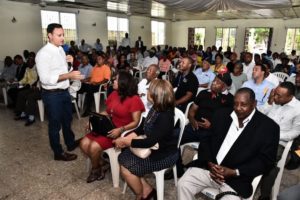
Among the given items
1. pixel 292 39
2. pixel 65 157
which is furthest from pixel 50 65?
pixel 292 39

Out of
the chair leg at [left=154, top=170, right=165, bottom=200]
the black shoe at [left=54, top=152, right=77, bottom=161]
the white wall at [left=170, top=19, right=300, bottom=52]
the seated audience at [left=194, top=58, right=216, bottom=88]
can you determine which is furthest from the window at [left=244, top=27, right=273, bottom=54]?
the chair leg at [left=154, top=170, right=165, bottom=200]

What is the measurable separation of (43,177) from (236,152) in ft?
6.33

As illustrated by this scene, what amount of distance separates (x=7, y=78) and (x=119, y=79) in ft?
14.1

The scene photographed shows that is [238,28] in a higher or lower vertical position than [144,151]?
higher

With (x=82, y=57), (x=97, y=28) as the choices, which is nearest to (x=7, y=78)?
(x=82, y=57)

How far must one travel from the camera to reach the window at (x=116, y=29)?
1197 centimetres

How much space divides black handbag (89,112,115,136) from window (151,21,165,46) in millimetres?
13435

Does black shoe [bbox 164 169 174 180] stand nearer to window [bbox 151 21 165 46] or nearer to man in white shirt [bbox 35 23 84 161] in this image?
man in white shirt [bbox 35 23 84 161]

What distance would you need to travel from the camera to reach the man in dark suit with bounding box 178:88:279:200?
164cm

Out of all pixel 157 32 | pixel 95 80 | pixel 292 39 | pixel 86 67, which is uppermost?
pixel 157 32

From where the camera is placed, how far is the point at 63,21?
9883 millimetres

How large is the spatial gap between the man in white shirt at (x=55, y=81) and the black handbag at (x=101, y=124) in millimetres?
564

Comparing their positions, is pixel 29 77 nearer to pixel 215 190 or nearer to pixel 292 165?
pixel 215 190

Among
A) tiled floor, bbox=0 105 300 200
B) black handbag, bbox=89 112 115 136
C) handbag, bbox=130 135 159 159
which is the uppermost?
black handbag, bbox=89 112 115 136
